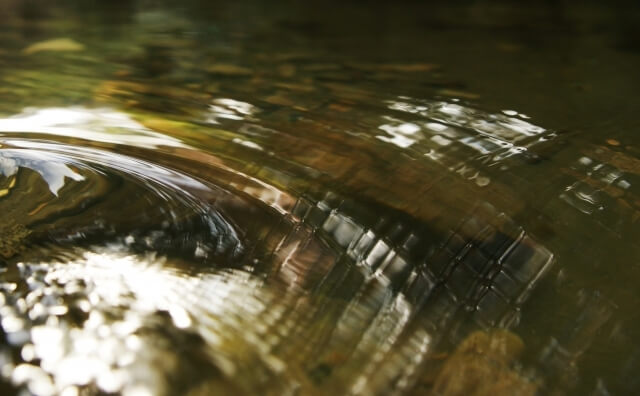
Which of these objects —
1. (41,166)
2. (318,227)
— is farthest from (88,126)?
(318,227)

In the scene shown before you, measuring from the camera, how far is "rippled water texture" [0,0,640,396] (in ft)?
1.68

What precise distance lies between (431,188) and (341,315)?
0.24 metres

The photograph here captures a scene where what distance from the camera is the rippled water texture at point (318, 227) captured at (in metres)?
0.51

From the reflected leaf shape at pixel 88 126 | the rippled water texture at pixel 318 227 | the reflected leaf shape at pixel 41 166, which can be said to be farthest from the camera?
the reflected leaf shape at pixel 88 126

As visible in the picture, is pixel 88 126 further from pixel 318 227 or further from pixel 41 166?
pixel 318 227

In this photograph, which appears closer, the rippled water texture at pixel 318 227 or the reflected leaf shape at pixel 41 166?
the rippled water texture at pixel 318 227

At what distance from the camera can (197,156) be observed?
0.81 metres

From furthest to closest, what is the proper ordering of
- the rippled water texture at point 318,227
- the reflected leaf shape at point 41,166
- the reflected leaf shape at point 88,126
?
the reflected leaf shape at point 88,126 → the reflected leaf shape at point 41,166 → the rippled water texture at point 318,227

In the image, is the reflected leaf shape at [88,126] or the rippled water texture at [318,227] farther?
the reflected leaf shape at [88,126]

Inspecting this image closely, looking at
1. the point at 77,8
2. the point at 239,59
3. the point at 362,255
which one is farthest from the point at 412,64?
the point at 77,8

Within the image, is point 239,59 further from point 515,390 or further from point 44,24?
point 515,390

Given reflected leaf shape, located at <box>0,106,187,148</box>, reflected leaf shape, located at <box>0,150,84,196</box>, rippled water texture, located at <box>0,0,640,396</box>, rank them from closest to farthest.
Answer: rippled water texture, located at <box>0,0,640,396</box> → reflected leaf shape, located at <box>0,150,84,196</box> → reflected leaf shape, located at <box>0,106,187,148</box>

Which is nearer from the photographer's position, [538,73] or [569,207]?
[569,207]

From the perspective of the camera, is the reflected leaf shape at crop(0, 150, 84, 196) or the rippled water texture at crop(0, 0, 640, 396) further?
the reflected leaf shape at crop(0, 150, 84, 196)
